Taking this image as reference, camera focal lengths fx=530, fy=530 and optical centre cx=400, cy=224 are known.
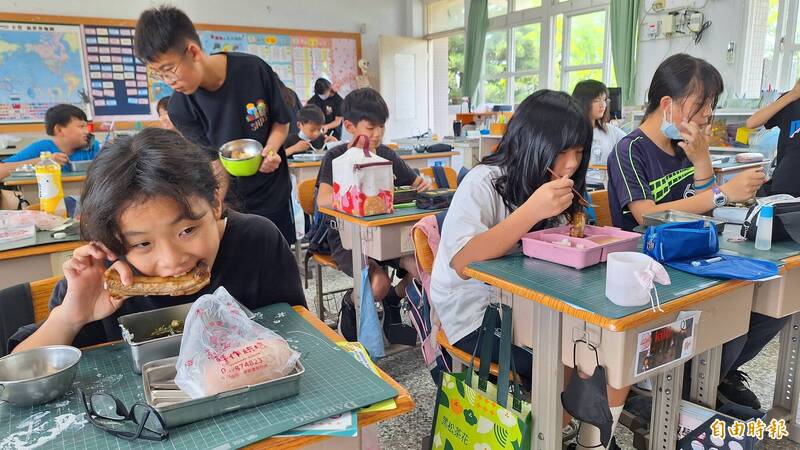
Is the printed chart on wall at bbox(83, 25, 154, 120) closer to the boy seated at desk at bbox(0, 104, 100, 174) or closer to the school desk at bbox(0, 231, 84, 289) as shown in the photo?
the boy seated at desk at bbox(0, 104, 100, 174)

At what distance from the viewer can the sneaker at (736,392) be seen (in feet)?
5.51

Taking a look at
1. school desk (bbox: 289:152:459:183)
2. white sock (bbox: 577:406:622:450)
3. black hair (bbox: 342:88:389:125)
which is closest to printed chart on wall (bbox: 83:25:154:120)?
school desk (bbox: 289:152:459:183)

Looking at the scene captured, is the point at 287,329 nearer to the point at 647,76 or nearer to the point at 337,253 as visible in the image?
the point at 337,253

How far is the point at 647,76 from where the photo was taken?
19.0 feet

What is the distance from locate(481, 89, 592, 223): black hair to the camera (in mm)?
1366

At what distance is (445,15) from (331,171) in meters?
6.62

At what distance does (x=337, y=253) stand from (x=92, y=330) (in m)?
1.45

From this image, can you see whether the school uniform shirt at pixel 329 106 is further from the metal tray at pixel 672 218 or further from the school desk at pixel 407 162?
the metal tray at pixel 672 218

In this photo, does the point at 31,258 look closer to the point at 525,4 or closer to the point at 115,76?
the point at 115,76

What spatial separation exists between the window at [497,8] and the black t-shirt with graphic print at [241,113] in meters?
6.09

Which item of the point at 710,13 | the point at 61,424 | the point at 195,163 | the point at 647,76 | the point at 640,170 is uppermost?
the point at 710,13

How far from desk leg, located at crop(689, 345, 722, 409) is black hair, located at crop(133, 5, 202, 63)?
1899 mm

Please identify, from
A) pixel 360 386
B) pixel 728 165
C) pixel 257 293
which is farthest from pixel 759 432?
pixel 728 165

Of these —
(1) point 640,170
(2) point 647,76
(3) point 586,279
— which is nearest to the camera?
(3) point 586,279
